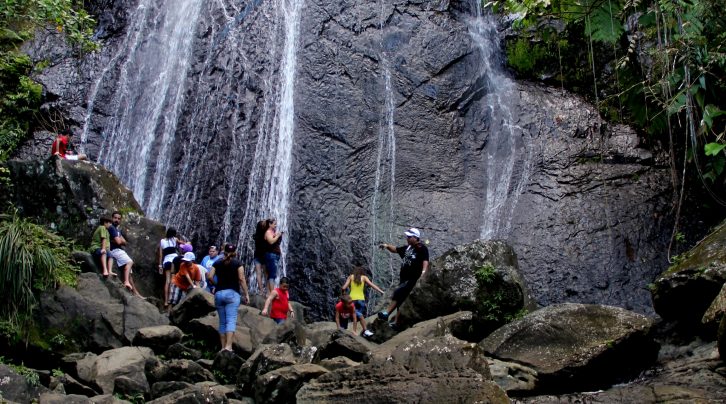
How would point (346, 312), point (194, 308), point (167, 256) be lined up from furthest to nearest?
point (167, 256), point (346, 312), point (194, 308)

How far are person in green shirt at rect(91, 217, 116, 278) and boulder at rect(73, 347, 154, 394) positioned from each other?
2.81 meters

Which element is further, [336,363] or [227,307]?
[227,307]

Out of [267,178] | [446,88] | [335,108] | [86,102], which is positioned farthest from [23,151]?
[446,88]

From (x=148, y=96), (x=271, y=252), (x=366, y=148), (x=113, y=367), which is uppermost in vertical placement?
(x=148, y=96)

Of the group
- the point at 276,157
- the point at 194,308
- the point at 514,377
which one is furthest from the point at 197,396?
the point at 276,157

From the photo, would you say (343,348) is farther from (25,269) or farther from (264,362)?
(25,269)

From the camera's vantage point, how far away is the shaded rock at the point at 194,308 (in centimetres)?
1171

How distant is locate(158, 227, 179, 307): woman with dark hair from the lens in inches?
535

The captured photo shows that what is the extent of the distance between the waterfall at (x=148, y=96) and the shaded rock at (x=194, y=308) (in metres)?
5.71

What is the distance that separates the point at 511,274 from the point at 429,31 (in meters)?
9.20

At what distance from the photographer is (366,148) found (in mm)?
17266

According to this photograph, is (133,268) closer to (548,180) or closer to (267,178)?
(267,178)

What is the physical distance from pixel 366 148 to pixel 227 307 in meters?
7.51

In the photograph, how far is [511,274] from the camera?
11039mm
